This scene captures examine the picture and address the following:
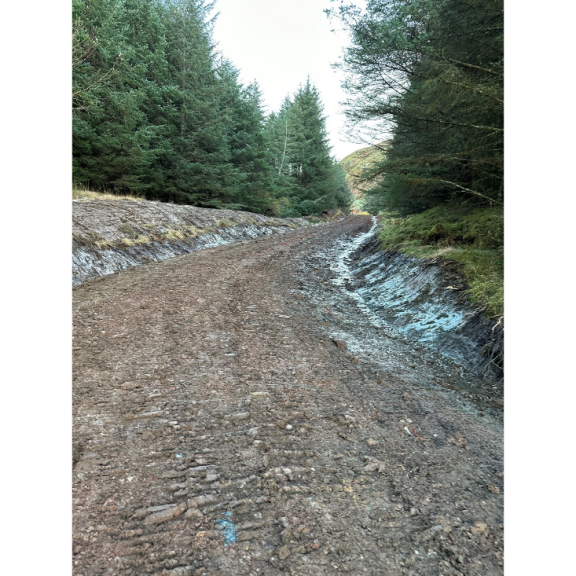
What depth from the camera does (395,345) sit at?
4191 millimetres

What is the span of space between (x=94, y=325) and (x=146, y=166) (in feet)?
39.4

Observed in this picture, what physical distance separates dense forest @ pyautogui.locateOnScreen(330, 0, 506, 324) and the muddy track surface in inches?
74.2

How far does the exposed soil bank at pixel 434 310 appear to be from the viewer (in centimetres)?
360

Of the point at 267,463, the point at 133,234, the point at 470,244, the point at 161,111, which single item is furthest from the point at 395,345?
the point at 161,111

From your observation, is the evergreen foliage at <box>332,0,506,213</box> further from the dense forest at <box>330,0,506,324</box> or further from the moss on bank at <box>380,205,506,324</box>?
the moss on bank at <box>380,205,506,324</box>

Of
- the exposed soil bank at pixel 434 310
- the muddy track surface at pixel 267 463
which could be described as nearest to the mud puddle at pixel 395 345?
the exposed soil bank at pixel 434 310

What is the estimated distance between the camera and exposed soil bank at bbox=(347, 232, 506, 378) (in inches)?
142

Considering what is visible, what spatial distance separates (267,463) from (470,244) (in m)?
5.59

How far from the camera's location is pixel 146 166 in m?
13.9

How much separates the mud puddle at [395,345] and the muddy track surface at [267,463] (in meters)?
0.17

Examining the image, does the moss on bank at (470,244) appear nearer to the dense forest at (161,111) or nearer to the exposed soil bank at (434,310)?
the exposed soil bank at (434,310)

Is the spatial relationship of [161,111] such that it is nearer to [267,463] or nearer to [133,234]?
[133,234]
